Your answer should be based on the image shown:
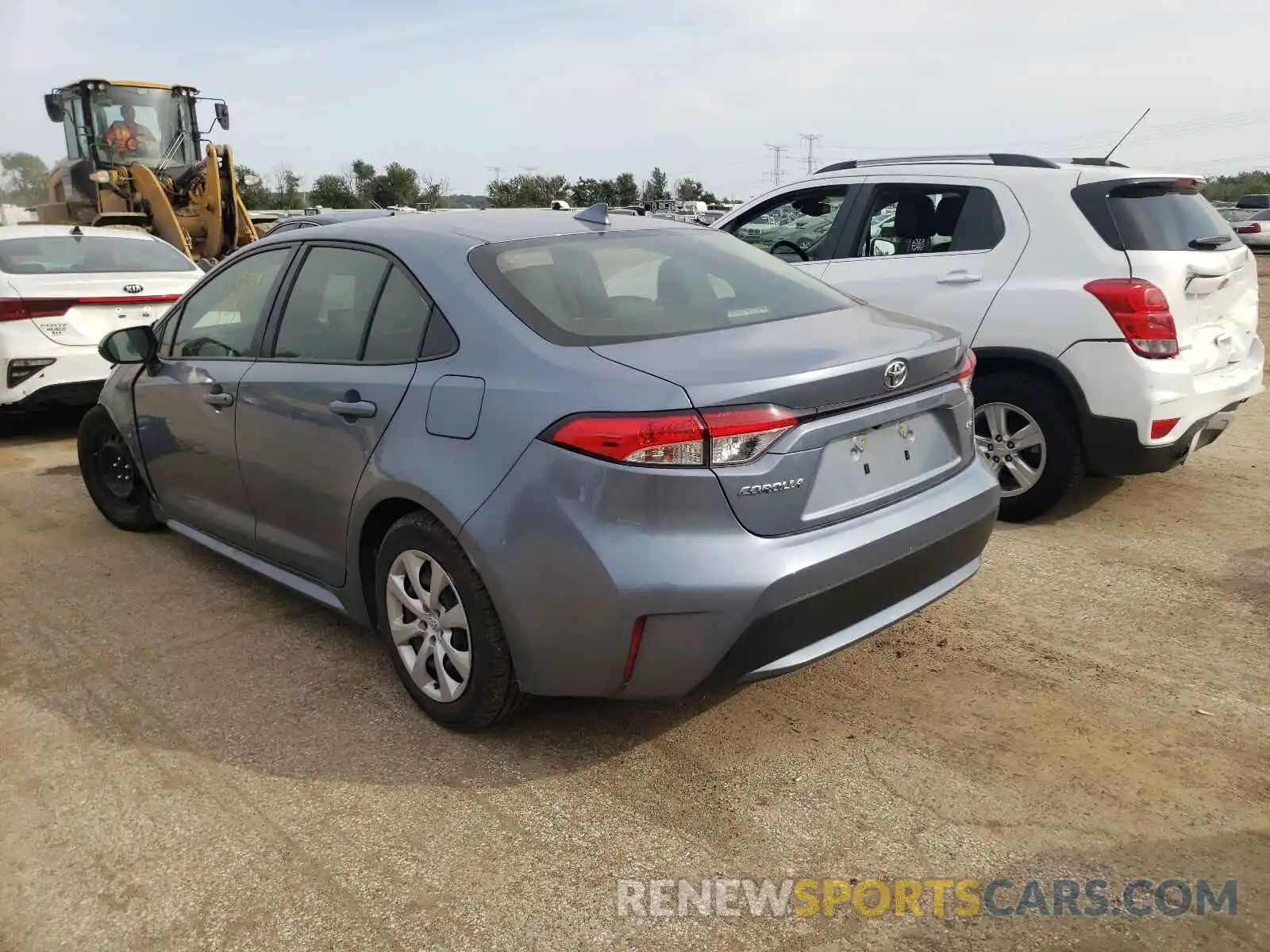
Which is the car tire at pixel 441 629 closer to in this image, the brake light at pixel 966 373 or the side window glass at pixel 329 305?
the side window glass at pixel 329 305

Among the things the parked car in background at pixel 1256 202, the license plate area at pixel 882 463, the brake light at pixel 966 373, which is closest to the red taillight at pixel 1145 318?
the brake light at pixel 966 373

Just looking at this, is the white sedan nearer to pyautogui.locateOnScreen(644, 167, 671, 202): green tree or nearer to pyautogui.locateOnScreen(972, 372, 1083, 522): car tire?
pyautogui.locateOnScreen(972, 372, 1083, 522): car tire

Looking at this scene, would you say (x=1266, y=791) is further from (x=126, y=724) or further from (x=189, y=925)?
(x=126, y=724)

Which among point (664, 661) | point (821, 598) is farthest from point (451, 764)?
point (821, 598)

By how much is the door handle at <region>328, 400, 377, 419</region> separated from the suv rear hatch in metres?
3.43

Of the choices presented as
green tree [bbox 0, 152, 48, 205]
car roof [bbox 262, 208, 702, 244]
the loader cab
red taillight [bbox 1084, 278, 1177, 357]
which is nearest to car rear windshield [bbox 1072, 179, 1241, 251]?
red taillight [bbox 1084, 278, 1177, 357]

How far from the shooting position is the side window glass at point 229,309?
4.08 m

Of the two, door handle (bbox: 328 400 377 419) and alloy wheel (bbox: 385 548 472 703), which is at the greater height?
door handle (bbox: 328 400 377 419)

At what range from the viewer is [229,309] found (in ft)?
14.2

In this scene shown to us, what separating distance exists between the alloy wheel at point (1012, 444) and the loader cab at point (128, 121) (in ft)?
47.7

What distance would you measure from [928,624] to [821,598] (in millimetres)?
1362

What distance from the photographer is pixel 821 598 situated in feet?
9.25

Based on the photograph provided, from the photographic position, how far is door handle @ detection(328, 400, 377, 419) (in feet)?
10.9

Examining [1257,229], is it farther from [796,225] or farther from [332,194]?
[332,194]
